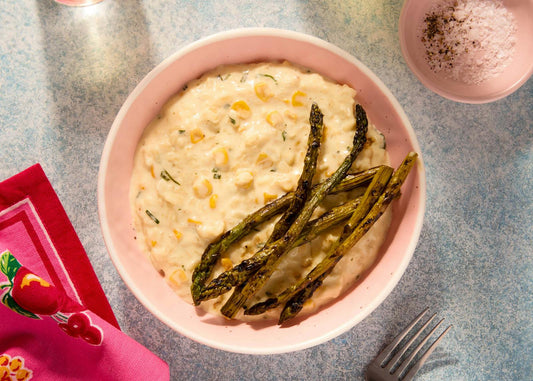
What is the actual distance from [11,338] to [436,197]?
202 cm

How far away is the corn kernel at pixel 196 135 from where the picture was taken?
1.86 m

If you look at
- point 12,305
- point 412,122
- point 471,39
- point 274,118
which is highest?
point 471,39

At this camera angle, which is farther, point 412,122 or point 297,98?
point 412,122

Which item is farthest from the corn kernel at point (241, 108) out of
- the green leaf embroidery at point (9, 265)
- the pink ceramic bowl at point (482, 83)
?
the green leaf embroidery at point (9, 265)

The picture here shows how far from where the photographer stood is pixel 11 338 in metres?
1.97

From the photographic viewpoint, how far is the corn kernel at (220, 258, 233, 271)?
6.10 ft

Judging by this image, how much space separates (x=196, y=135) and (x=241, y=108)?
0.21 metres

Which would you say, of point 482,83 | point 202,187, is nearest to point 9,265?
point 202,187

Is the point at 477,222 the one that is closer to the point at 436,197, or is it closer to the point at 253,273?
the point at 436,197

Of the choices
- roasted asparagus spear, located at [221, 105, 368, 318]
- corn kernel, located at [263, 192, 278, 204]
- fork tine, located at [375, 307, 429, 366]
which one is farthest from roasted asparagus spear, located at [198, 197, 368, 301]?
fork tine, located at [375, 307, 429, 366]

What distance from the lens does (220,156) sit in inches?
72.5

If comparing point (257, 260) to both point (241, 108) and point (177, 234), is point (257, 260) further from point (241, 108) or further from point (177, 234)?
point (241, 108)

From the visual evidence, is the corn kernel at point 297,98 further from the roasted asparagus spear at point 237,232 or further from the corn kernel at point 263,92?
→ the roasted asparagus spear at point 237,232

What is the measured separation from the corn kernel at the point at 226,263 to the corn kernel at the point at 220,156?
385 mm
